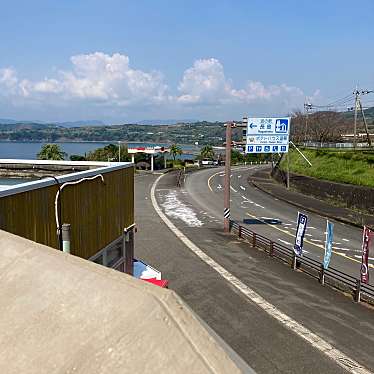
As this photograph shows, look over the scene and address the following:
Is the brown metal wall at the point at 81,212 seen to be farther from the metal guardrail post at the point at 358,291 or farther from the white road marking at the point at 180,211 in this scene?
the white road marking at the point at 180,211

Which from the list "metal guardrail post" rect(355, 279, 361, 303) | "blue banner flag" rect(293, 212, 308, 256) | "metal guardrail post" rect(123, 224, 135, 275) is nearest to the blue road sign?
"blue banner flag" rect(293, 212, 308, 256)

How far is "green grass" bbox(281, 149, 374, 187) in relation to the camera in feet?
132

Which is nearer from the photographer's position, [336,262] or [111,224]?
[111,224]

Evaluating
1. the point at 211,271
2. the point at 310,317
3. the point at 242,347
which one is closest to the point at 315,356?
the point at 242,347

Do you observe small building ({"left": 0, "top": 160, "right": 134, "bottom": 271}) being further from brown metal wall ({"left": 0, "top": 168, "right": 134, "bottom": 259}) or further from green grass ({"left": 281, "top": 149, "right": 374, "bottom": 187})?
green grass ({"left": 281, "top": 149, "right": 374, "bottom": 187})

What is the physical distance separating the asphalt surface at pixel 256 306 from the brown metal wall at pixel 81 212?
4.47 meters

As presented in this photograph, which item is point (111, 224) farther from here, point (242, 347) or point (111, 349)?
point (111, 349)

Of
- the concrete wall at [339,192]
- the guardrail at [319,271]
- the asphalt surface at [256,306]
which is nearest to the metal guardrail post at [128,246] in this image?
the asphalt surface at [256,306]

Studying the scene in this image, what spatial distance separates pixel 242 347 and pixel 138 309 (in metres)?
8.57

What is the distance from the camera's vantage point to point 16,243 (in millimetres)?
4414

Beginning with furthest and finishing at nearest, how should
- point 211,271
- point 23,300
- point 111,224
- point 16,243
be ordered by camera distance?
point 211,271, point 111,224, point 16,243, point 23,300

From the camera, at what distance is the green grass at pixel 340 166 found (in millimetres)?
40094

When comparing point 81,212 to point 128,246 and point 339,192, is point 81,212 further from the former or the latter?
point 339,192

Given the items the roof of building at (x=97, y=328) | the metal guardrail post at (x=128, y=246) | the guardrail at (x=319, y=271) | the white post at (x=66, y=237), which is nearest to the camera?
the roof of building at (x=97, y=328)
